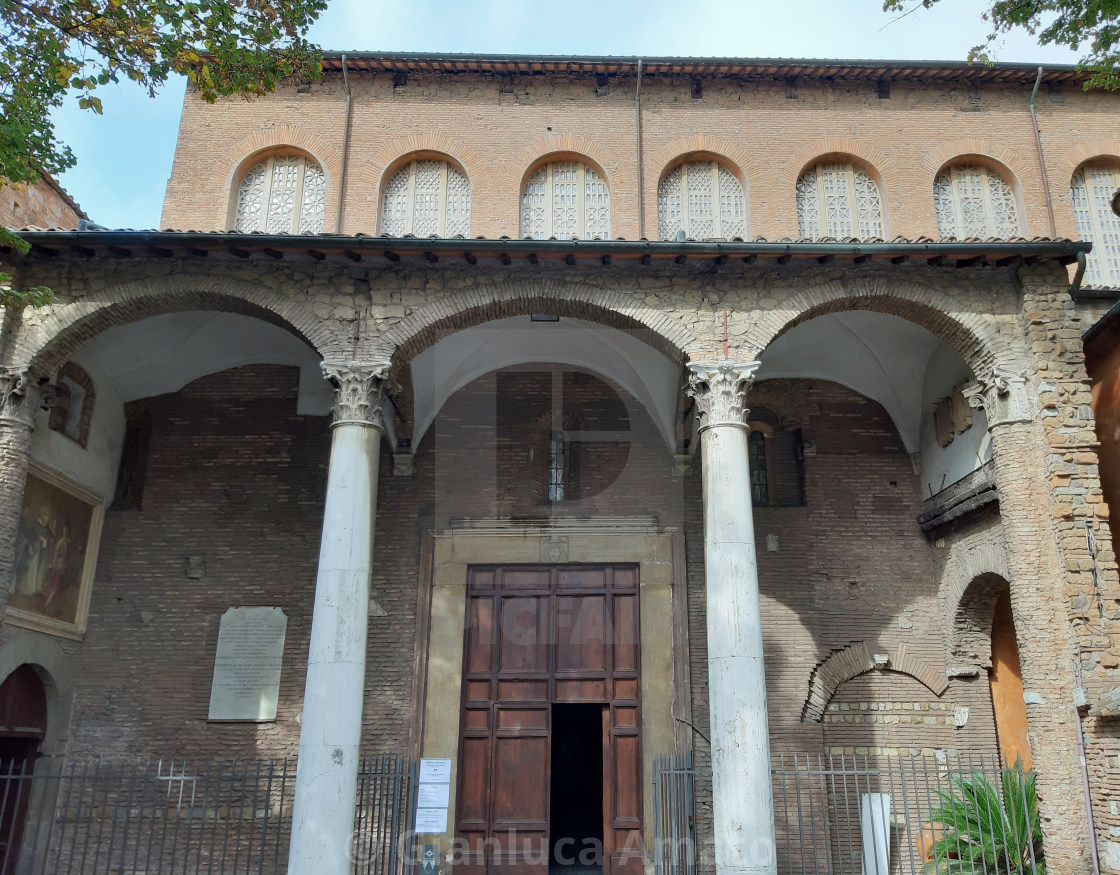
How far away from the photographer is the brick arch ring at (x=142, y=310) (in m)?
8.95

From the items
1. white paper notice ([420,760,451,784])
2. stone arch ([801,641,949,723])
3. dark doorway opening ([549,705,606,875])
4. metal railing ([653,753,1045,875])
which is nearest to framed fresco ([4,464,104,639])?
white paper notice ([420,760,451,784])

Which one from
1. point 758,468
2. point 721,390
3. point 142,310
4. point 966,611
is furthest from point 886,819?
point 142,310

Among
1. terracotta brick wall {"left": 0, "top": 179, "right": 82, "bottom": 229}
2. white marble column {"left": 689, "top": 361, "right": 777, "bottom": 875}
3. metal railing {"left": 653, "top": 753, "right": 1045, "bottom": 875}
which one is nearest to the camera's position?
white marble column {"left": 689, "top": 361, "right": 777, "bottom": 875}

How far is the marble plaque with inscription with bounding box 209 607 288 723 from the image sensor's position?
34.9 ft

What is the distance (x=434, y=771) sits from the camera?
920 cm

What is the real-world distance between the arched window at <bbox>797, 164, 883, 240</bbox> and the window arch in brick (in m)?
9.05

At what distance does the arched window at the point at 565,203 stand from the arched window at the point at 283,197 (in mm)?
2808

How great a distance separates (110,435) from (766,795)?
8.60m

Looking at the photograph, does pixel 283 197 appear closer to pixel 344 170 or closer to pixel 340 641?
pixel 344 170

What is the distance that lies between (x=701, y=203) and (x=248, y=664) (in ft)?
27.2

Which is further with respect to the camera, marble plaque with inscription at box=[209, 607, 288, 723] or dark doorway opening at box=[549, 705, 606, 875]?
dark doorway opening at box=[549, 705, 606, 875]

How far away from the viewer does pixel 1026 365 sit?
8844mm

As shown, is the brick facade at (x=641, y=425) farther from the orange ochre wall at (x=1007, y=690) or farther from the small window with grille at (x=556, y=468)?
the orange ochre wall at (x=1007, y=690)

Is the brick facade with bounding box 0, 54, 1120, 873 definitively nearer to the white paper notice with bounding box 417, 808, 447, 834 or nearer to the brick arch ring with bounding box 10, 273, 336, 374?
the brick arch ring with bounding box 10, 273, 336, 374
